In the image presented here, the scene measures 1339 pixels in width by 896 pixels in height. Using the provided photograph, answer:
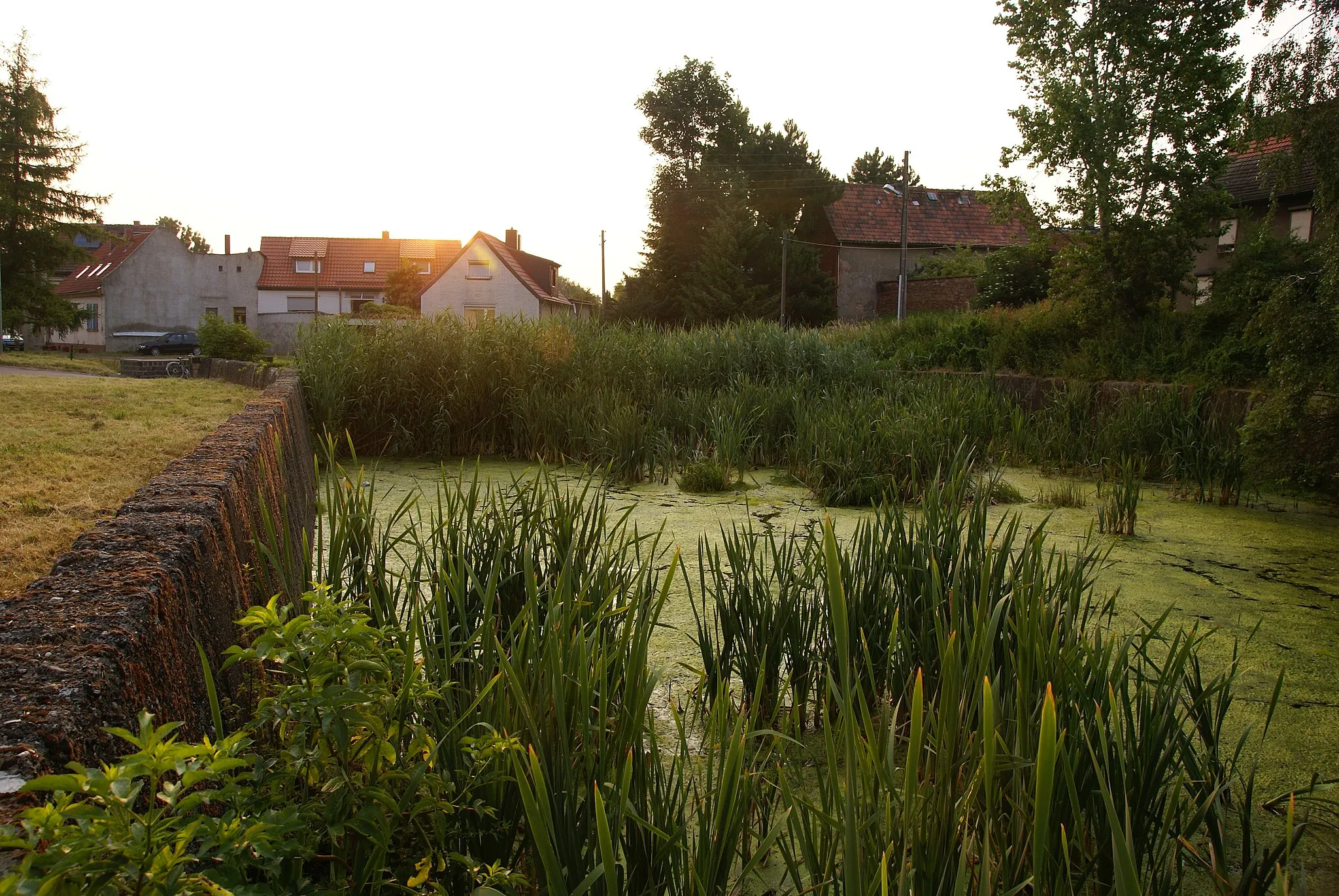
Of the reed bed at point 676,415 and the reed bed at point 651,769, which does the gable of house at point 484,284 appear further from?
the reed bed at point 651,769

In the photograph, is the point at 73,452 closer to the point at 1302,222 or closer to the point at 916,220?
the point at 1302,222

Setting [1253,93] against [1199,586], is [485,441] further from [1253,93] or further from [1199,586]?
[1253,93]

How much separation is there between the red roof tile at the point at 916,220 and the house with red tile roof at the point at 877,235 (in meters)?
0.02

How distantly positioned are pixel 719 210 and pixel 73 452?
26.1 metres

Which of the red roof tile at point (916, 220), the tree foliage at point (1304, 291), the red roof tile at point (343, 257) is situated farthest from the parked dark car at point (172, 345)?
the tree foliage at point (1304, 291)

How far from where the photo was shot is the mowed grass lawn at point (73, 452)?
2.17m

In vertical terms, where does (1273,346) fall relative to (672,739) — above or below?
above

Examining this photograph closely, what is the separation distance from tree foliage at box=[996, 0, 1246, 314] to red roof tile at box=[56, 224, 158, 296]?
34.6 m

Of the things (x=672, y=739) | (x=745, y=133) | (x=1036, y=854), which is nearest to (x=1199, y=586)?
(x=672, y=739)

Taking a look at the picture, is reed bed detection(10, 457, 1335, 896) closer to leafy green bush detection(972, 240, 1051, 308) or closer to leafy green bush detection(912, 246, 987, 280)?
A: leafy green bush detection(912, 246, 987, 280)

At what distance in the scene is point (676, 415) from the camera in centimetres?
729

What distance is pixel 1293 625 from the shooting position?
3.46m

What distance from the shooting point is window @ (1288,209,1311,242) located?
18.3 metres

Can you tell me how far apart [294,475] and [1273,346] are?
4976mm
